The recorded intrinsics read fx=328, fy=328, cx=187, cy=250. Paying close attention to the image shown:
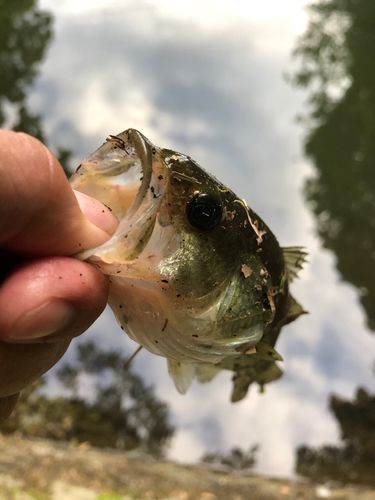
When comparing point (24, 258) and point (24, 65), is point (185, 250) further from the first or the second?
point (24, 65)

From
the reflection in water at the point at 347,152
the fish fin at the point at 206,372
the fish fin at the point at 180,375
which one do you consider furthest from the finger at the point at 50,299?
the reflection in water at the point at 347,152

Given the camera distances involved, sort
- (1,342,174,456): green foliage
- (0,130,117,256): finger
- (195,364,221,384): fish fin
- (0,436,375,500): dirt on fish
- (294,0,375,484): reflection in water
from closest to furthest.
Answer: (0,130,117,256): finger < (195,364,221,384): fish fin < (0,436,375,500): dirt on fish < (1,342,174,456): green foliage < (294,0,375,484): reflection in water

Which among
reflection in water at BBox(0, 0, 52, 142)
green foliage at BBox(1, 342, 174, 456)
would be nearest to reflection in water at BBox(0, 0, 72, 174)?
reflection in water at BBox(0, 0, 52, 142)

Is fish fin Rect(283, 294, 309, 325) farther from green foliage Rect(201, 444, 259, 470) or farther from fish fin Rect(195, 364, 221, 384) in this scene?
green foliage Rect(201, 444, 259, 470)

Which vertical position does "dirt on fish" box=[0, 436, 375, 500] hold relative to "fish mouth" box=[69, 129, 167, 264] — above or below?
below

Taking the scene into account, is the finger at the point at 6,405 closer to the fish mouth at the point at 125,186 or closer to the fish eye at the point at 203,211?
the fish mouth at the point at 125,186

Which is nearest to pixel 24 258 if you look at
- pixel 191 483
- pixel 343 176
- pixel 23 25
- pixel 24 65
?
pixel 191 483
